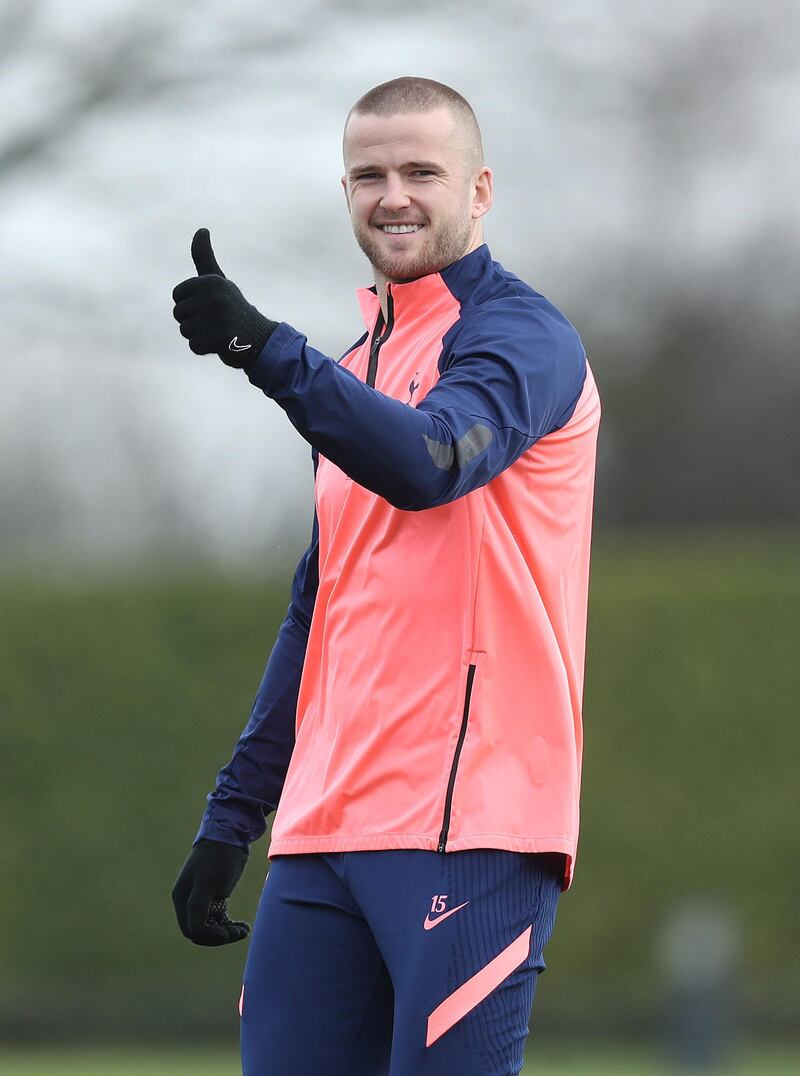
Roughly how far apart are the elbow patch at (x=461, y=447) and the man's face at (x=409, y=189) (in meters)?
0.48

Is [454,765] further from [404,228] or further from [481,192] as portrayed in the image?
[481,192]

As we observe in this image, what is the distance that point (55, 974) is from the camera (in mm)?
9273

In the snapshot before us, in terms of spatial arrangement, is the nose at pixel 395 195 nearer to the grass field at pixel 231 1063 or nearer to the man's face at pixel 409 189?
the man's face at pixel 409 189

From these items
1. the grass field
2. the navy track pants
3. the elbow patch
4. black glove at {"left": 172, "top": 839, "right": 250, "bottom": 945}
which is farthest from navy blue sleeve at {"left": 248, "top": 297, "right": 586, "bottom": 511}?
the grass field

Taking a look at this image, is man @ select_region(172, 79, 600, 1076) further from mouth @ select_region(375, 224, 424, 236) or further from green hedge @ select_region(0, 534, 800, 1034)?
green hedge @ select_region(0, 534, 800, 1034)

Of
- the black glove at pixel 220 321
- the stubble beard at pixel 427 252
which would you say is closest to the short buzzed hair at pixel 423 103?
the stubble beard at pixel 427 252

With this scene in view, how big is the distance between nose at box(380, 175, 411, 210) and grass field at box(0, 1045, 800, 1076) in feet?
18.5

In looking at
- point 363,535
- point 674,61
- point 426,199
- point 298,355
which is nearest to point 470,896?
point 363,535

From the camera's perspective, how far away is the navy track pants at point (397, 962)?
2643 mm

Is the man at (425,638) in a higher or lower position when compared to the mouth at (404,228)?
lower

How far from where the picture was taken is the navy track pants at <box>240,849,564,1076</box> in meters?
2.64

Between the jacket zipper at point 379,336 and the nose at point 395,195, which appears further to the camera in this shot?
the jacket zipper at point 379,336

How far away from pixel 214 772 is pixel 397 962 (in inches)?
267

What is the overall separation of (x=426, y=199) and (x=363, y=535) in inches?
21.3
